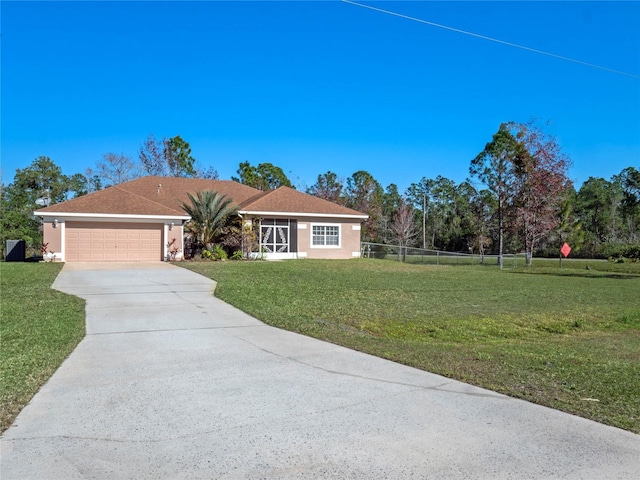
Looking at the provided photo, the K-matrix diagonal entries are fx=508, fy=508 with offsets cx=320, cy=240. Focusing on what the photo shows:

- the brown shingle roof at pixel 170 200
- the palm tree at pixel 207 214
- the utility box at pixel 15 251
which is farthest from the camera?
the utility box at pixel 15 251

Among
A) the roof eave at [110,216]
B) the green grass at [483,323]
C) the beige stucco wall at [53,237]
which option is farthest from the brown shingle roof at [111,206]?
the green grass at [483,323]

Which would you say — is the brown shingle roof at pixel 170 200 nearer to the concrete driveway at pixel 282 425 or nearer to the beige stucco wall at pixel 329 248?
the beige stucco wall at pixel 329 248

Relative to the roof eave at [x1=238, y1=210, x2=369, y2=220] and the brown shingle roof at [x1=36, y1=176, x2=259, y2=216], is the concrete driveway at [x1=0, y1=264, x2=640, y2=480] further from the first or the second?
the roof eave at [x1=238, y1=210, x2=369, y2=220]

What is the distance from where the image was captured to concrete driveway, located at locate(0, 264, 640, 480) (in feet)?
11.8

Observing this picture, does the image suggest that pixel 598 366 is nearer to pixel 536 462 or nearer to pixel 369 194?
pixel 536 462

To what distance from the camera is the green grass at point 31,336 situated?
536 centimetres

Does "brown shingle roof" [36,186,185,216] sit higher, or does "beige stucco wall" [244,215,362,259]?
"brown shingle roof" [36,186,185,216]

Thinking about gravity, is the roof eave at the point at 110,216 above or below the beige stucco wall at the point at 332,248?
above

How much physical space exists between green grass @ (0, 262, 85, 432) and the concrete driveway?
0.21m

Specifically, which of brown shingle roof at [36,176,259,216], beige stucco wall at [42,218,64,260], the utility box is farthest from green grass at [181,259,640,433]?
the utility box

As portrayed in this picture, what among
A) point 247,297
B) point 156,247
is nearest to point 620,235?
point 156,247

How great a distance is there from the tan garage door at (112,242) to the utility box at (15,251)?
210 inches

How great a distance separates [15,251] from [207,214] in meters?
11.1

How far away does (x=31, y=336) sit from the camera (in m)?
→ 8.14
